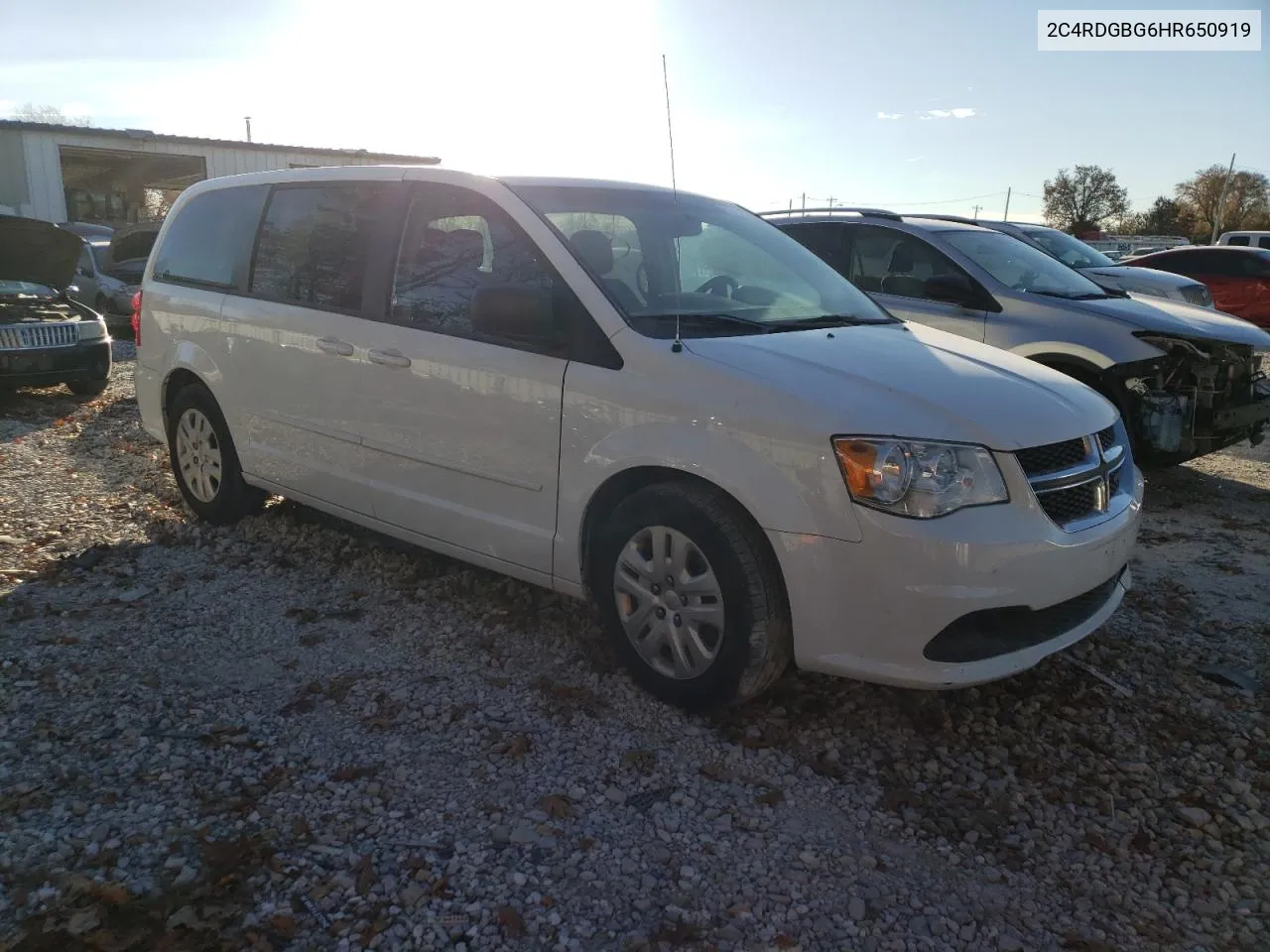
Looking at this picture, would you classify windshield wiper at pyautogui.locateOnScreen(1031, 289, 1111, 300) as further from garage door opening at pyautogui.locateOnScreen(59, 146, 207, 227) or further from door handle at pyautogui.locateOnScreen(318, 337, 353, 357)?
garage door opening at pyautogui.locateOnScreen(59, 146, 207, 227)

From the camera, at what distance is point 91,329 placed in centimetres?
972

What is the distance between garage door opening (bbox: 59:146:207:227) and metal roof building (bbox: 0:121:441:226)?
4 cm

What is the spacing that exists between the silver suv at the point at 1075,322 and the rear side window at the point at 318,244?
351 centimetres

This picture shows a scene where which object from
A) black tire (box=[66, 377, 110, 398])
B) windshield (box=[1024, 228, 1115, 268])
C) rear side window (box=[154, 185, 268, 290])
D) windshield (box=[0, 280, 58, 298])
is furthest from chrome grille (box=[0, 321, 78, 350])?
windshield (box=[1024, 228, 1115, 268])

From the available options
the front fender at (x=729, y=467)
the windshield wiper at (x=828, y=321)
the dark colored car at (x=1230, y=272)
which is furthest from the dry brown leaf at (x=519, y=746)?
the dark colored car at (x=1230, y=272)

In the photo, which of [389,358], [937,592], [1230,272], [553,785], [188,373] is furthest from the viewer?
[1230,272]

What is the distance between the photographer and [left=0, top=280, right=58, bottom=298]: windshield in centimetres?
980

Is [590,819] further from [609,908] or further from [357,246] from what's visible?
[357,246]

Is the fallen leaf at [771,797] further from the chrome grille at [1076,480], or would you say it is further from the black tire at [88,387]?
the black tire at [88,387]

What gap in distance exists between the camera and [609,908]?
2.47m

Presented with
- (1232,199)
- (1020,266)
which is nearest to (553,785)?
(1020,266)

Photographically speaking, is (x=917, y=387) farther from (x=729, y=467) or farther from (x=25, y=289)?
(x=25, y=289)

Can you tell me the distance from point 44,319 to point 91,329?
1.36 feet

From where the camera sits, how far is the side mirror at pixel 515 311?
3.45 m
